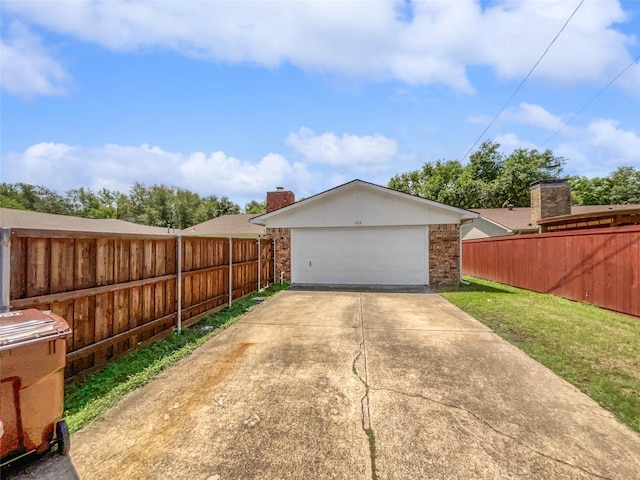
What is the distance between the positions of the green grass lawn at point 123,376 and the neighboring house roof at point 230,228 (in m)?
15.8

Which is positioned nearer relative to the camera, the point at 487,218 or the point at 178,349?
the point at 178,349

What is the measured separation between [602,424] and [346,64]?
36.9 ft

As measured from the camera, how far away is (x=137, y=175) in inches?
1736

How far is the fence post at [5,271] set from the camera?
2.52 metres

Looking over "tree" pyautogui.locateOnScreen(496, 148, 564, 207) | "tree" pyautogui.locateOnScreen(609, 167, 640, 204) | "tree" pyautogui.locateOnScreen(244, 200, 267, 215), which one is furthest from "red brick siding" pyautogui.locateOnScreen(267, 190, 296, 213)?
"tree" pyautogui.locateOnScreen(609, 167, 640, 204)

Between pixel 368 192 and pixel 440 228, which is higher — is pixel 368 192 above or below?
above

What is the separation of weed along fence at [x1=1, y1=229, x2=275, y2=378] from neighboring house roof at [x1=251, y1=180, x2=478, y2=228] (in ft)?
17.7

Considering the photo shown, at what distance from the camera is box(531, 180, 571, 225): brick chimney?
15016 millimetres

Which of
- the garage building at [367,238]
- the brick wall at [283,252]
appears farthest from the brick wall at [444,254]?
the brick wall at [283,252]

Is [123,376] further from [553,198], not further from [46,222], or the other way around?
[553,198]

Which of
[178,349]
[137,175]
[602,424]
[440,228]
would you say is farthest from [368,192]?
[137,175]

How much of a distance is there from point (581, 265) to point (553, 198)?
9.70m

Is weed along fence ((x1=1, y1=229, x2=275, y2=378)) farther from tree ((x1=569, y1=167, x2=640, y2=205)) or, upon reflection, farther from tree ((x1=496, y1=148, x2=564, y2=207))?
tree ((x1=569, y1=167, x2=640, y2=205))

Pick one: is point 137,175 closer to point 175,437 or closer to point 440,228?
point 440,228
